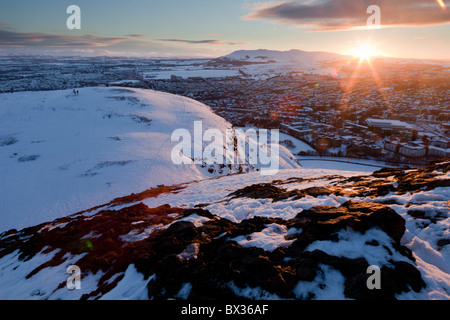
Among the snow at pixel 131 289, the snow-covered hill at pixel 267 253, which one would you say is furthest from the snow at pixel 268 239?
the snow at pixel 131 289

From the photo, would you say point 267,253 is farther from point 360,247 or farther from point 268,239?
point 360,247

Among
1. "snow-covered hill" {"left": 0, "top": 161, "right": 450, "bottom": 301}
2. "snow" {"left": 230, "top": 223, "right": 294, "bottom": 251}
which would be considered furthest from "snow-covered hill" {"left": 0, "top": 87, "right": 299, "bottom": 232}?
"snow" {"left": 230, "top": 223, "right": 294, "bottom": 251}

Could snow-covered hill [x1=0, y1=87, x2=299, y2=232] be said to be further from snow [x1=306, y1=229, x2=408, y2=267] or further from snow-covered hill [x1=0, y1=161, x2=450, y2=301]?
snow [x1=306, y1=229, x2=408, y2=267]

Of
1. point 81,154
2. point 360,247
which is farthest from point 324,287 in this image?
point 81,154

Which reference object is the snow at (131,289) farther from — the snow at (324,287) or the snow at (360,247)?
the snow at (360,247)
